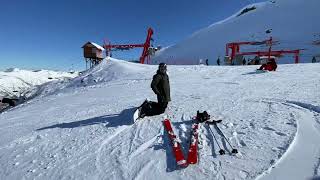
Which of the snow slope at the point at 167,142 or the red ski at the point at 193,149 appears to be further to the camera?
the red ski at the point at 193,149

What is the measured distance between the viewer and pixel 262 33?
9369cm

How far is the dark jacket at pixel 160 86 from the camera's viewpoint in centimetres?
852

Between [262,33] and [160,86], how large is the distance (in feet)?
304

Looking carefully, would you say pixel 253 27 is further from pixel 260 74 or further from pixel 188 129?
pixel 188 129

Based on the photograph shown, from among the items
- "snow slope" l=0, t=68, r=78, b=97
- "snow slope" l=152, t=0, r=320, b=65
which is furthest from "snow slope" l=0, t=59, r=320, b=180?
"snow slope" l=0, t=68, r=78, b=97

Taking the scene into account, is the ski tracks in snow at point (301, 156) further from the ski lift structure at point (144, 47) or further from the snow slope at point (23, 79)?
the snow slope at point (23, 79)

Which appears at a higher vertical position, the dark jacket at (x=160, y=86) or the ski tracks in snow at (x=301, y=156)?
the dark jacket at (x=160, y=86)

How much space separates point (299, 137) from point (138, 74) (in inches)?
690

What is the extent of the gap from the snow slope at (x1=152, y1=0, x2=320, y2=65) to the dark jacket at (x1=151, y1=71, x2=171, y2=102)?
64464 millimetres

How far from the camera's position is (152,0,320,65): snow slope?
261 feet

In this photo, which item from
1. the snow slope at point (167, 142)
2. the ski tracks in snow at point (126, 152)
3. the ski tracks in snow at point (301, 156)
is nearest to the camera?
the ski tracks in snow at point (301, 156)

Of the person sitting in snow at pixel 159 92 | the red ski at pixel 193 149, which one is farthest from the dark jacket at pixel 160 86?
the red ski at pixel 193 149

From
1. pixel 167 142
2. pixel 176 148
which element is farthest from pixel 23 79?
pixel 176 148

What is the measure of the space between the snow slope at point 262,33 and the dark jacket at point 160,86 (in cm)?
6446
